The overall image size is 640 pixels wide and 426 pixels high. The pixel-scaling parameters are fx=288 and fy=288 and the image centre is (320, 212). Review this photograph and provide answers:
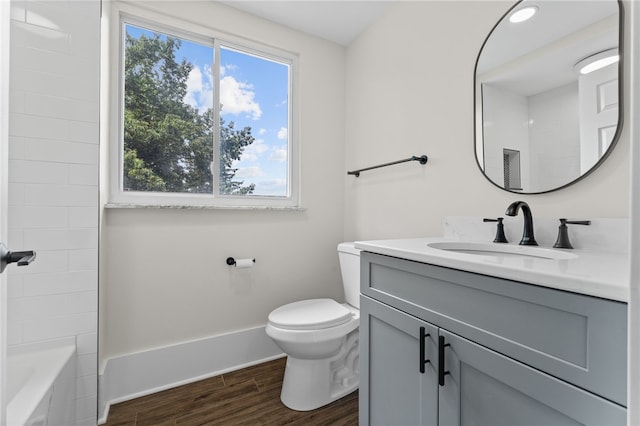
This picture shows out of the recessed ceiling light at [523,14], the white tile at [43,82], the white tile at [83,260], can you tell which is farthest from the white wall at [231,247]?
the recessed ceiling light at [523,14]

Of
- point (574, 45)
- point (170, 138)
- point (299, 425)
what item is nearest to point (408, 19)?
point (574, 45)

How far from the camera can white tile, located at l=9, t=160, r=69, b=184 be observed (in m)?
1.23

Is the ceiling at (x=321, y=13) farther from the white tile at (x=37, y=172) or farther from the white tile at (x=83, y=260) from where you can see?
the white tile at (x=83, y=260)

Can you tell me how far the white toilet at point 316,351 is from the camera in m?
1.42

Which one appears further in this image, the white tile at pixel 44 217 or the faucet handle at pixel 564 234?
the white tile at pixel 44 217

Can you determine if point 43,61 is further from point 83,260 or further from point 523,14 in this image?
point 523,14

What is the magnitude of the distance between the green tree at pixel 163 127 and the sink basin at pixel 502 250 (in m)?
1.43

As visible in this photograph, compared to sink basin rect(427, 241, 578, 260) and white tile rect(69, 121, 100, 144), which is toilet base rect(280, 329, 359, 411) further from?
white tile rect(69, 121, 100, 144)

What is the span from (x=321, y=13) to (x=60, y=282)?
6.92 feet

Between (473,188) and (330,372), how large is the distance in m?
1.20

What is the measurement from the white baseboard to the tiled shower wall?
0.20m

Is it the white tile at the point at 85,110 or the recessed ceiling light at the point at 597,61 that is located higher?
the recessed ceiling light at the point at 597,61

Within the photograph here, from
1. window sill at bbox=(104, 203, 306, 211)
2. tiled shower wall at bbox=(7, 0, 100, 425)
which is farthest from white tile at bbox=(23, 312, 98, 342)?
window sill at bbox=(104, 203, 306, 211)

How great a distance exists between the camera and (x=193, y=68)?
1843 mm
